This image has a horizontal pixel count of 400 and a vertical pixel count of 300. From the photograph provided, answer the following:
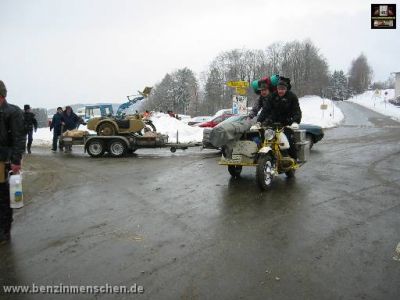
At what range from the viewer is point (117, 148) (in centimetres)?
1463

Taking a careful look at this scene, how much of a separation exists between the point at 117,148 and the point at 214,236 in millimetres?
10126

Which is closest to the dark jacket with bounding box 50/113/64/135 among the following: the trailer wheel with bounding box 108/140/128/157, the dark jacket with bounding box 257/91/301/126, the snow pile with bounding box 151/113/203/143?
the trailer wheel with bounding box 108/140/128/157

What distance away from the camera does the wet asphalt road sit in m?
3.82

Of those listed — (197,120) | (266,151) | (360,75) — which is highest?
(360,75)

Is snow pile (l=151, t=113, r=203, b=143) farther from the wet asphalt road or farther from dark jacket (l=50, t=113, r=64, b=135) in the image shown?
the wet asphalt road

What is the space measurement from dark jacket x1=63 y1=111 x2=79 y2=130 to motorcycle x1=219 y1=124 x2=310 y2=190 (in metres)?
10.9

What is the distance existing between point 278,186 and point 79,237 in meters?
4.41

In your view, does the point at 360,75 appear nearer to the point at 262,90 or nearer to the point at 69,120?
the point at 69,120

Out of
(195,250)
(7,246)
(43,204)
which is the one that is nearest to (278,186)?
(195,250)

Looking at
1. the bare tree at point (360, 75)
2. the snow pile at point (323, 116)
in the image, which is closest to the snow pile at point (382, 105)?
the snow pile at point (323, 116)

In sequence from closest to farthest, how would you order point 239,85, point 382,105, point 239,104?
point 239,85 → point 239,104 → point 382,105

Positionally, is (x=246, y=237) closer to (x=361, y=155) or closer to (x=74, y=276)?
(x=74, y=276)

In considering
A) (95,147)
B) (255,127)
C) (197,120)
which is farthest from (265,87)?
(197,120)

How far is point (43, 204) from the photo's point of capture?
23.7ft
